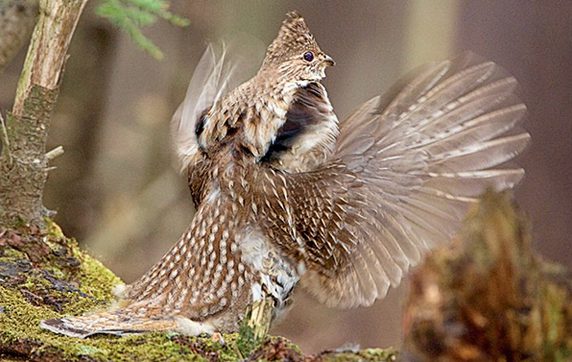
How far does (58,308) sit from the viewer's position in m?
3.71

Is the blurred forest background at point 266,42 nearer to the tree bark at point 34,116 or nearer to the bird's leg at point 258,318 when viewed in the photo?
the tree bark at point 34,116

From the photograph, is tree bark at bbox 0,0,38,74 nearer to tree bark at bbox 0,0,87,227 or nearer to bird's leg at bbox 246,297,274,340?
tree bark at bbox 0,0,87,227

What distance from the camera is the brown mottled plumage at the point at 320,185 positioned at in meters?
3.67

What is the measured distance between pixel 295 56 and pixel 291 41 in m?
0.09

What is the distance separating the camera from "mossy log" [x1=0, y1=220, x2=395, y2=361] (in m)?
2.99

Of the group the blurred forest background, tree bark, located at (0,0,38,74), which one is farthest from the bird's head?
the blurred forest background

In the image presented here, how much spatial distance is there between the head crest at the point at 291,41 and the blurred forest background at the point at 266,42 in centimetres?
293

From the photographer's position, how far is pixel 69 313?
3668 mm

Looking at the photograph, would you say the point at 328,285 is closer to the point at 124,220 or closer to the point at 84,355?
the point at 84,355

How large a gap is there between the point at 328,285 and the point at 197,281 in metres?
0.53

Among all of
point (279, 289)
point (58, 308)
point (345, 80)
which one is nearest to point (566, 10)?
point (345, 80)

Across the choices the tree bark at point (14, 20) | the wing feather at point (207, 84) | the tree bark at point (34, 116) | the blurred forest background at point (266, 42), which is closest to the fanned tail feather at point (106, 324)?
the wing feather at point (207, 84)

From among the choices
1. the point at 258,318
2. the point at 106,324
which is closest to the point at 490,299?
the point at 258,318

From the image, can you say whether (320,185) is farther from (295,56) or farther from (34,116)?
(34,116)
